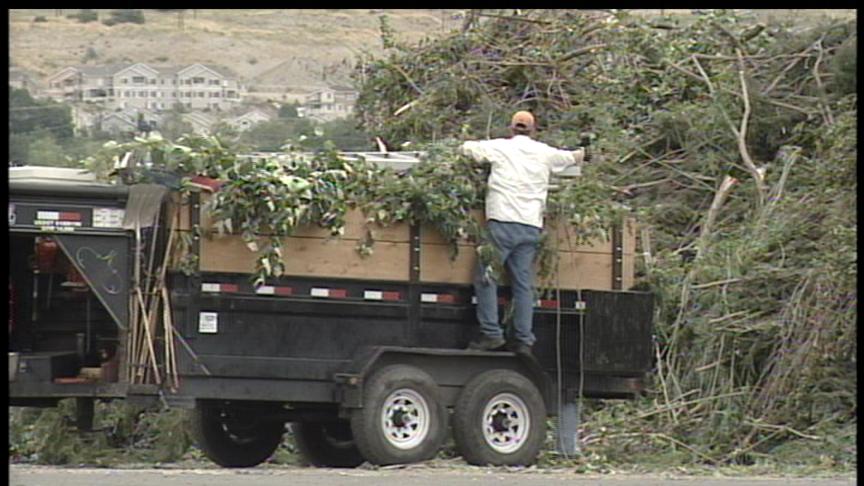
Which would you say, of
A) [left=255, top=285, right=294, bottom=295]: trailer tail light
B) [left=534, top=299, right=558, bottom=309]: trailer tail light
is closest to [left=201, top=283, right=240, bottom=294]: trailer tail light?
[left=255, top=285, right=294, bottom=295]: trailer tail light

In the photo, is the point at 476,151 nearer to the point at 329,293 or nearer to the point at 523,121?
the point at 523,121

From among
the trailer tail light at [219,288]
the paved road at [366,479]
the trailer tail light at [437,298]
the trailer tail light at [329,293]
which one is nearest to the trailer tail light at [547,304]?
the trailer tail light at [437,298]

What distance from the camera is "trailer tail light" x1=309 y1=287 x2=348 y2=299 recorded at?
1067cm

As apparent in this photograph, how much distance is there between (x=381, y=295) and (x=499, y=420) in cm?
117

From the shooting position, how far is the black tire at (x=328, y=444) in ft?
39.9

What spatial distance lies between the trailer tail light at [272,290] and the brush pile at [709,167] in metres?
2.69

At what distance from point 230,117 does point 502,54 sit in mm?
3823

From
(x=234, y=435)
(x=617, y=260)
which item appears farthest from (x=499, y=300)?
(x=234, y=435)

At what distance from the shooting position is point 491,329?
11039mm

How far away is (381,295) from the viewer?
1087cm

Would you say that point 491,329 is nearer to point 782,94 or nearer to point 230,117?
point 782,94

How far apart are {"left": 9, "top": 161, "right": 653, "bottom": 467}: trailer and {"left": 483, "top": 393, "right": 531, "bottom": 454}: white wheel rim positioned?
0.4 inches

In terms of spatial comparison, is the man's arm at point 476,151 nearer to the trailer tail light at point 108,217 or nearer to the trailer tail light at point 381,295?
the trailer tail light at point 381,295

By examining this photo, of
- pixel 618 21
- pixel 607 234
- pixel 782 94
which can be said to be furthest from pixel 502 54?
pixel 607 234
